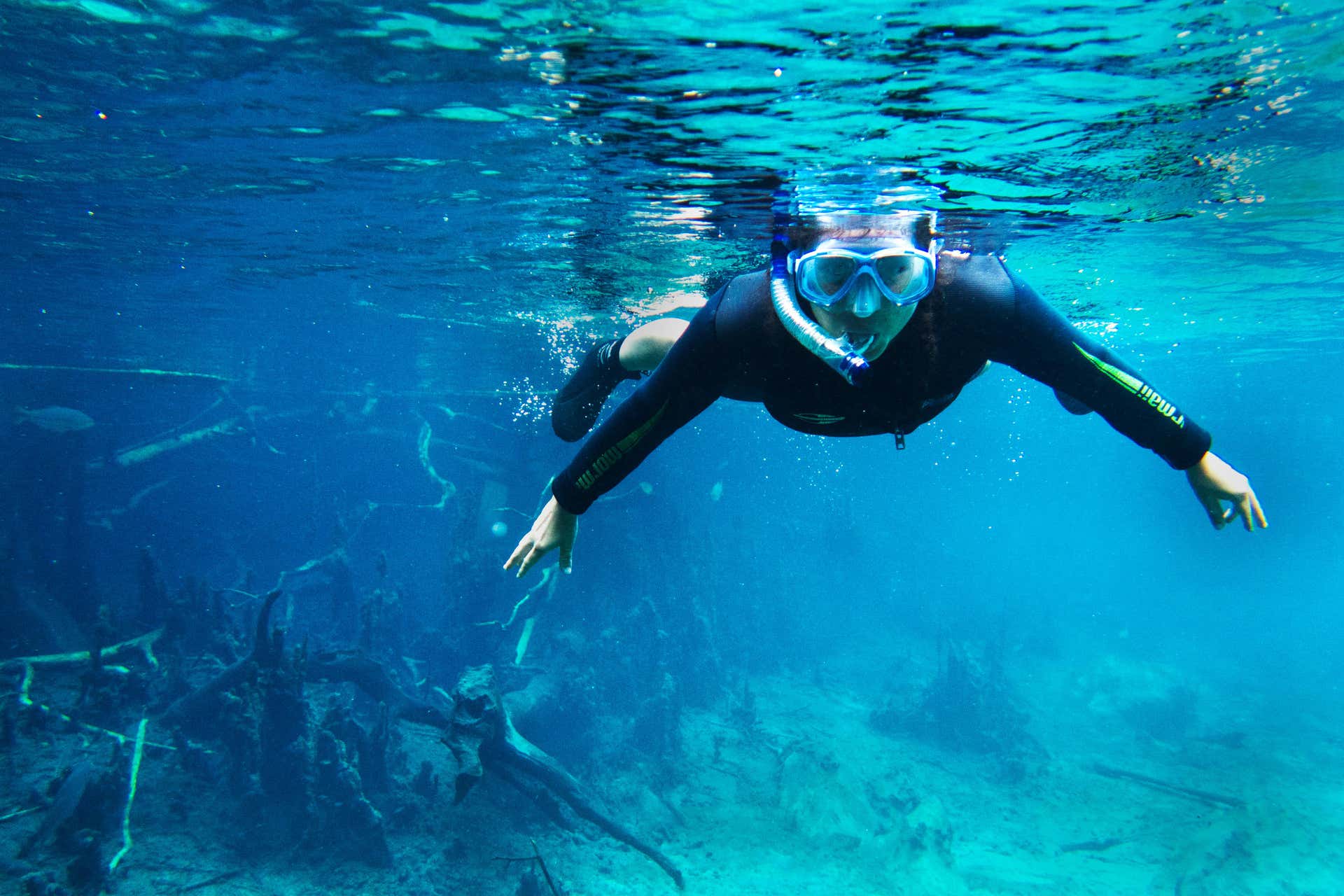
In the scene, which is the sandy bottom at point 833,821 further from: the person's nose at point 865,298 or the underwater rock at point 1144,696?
the person's nose at point 865,298

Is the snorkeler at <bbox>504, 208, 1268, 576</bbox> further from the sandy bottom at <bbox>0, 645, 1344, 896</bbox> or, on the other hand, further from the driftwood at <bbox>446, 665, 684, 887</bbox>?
the sandy bottom at <bbox>0, 645, 1344, 896</bbox>

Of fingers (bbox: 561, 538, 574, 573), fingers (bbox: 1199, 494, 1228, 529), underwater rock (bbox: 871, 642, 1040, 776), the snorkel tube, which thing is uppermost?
the snorkel tube

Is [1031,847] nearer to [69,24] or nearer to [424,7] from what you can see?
[424,7]

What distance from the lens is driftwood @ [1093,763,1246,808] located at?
640 inches

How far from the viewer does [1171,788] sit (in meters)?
17.0

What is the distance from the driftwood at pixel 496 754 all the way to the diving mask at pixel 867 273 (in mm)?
9503

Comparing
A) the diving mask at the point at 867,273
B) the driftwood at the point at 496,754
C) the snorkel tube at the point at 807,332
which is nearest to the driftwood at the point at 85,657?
the driftwood at the point at 496,754

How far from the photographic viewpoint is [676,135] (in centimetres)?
723

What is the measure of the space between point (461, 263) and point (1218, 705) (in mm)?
33517

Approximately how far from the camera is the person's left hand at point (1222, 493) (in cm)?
308

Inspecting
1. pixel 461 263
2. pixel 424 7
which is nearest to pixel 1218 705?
pixel 461 263

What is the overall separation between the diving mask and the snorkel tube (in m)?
0.10

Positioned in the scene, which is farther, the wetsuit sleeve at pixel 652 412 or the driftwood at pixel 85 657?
the driftwood at pixel 85 657

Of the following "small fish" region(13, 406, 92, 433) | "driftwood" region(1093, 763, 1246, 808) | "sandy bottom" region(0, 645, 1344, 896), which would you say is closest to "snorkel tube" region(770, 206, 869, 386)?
"sandy bottom" region(0, 645, 1344, 896)
